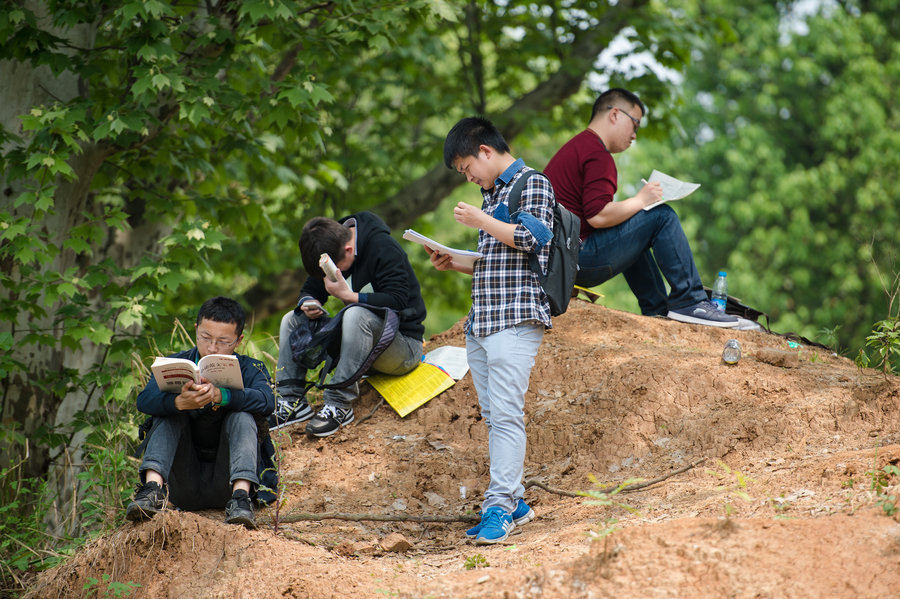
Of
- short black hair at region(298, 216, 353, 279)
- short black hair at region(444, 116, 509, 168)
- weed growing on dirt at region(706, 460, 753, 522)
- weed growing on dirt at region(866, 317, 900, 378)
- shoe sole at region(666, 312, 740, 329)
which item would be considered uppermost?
short black hair at region(444, 116, 509, 168)

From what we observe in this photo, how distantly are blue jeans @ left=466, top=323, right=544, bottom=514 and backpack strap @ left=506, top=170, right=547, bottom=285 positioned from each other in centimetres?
25

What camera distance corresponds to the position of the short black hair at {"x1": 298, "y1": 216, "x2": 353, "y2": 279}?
5.21 meters

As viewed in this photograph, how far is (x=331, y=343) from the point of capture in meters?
5.22

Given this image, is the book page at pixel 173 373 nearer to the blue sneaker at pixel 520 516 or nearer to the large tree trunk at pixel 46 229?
the blue sneaker at pixel 520 516

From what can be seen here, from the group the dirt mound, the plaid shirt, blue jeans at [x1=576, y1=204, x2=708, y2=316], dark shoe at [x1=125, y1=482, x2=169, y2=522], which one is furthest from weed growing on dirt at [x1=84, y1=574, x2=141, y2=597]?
blue jeans at [x1=576, y1=204, x2=708, y2=316]

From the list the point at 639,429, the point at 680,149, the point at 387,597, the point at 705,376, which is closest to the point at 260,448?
the point at 387,597

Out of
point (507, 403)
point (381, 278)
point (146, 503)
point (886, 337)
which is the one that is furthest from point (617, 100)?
point (146, 503)

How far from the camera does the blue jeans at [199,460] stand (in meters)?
3.98

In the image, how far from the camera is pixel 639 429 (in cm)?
476

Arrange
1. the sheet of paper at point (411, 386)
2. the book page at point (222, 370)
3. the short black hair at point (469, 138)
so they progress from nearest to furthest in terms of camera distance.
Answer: the book page at point (222, 370), the short black hair at point (469, 138), the sheet of paper at point (411, 386)

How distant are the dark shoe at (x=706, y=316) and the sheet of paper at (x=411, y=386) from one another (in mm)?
1744

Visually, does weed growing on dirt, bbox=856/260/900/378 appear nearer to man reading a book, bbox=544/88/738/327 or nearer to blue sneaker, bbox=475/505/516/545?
man reading a book, bbox=544/88/738/327

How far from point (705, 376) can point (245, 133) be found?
4.13m

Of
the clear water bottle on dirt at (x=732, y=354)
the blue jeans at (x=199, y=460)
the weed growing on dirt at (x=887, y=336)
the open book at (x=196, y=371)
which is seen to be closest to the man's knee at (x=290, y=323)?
the blue jeans at (x=199, y=460)
